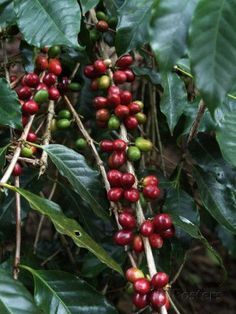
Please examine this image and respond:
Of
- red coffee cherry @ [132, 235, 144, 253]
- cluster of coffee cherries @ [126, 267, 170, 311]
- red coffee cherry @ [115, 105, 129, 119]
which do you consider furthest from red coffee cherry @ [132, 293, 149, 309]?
red coffee cherry @ [115, 105, 129, 119]

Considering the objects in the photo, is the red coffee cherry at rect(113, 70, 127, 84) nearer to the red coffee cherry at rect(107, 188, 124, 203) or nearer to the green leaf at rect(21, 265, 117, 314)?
the red coffee cherry at rect(107, 188, 124, 203)

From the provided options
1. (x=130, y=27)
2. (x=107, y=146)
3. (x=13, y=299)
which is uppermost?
(x=130, y=27)

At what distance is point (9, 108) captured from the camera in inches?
41.2

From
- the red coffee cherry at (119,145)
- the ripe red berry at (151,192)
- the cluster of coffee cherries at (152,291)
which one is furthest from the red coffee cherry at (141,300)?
the red coffee cherry at (119,145)

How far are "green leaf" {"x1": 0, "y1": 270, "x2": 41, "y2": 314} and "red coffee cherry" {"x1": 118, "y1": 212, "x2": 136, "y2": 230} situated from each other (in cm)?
27

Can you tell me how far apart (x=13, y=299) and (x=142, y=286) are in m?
0.26

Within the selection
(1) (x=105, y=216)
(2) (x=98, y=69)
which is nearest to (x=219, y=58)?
(1) (x=105, y=216)

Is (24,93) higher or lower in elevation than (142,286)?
→ higher

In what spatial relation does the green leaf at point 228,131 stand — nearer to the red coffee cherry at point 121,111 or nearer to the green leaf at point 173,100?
the green leaf at point 173,100

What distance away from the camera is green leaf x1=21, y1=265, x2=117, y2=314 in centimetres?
89

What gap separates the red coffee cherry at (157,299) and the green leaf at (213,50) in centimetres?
39

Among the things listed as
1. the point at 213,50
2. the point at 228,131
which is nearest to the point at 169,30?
the point at 213,50

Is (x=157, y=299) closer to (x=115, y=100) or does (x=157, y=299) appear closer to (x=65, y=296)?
(x=65, y=296)

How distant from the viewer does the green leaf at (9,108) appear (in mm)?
1029
